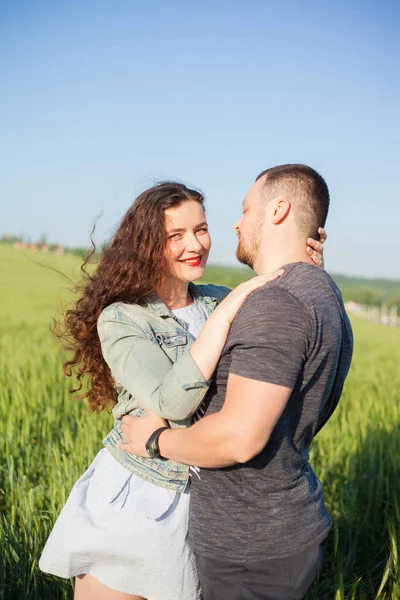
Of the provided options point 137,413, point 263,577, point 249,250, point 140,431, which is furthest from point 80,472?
point 249,250

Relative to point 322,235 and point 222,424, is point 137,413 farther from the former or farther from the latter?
point 322,235

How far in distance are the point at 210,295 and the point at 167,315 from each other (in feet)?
1.41

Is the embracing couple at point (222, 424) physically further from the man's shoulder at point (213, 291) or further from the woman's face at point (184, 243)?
the man's shoulder at point (213, 291)

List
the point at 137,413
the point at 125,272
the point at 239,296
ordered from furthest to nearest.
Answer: the point at 125,272 < the point at 137,413 < the point at 239,296

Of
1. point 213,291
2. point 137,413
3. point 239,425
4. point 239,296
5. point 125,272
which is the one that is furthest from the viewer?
point 213,291

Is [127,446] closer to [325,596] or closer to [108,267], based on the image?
[108,267]

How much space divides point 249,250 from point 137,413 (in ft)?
1.88

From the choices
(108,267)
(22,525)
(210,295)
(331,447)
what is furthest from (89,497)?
(331,447)

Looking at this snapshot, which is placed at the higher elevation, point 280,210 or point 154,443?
point 280,210

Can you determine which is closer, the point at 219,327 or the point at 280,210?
the point at 219,327

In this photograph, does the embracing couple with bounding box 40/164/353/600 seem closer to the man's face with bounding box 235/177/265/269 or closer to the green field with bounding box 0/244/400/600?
the man's face with bounding box 235/177/265/269

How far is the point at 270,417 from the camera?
142cm

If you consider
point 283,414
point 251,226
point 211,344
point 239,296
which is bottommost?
point 283,414

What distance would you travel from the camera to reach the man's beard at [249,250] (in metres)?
1.76
